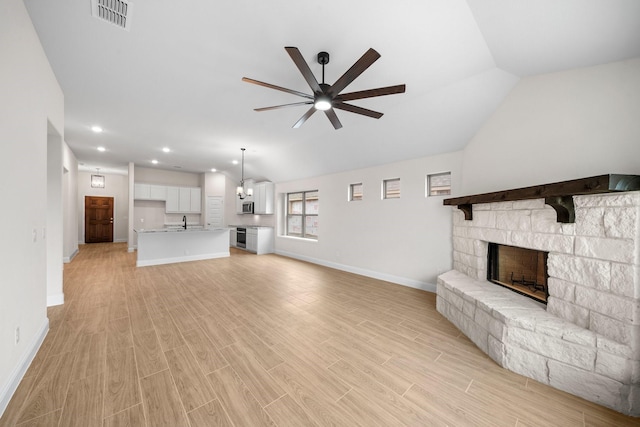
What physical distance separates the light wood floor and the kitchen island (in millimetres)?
2252

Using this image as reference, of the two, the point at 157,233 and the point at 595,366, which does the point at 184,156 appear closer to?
the point at 157,233

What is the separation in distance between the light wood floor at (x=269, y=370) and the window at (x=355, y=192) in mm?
2554

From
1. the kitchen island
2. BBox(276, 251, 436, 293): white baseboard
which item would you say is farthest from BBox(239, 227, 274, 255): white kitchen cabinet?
BBox(276, 251, 436, 293): white baseboard

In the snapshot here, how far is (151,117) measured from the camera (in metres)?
4.00

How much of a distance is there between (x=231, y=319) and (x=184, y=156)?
18.0 ft

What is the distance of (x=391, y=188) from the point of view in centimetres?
483

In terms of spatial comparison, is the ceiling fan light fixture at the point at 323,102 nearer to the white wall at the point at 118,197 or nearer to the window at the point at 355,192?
the window at the point at 355,192

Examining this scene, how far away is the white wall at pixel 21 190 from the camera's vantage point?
1.62 metres

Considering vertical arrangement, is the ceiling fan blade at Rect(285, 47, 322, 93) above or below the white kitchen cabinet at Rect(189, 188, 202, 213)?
above

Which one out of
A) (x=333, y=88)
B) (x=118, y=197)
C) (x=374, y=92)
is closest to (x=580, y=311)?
(x=374, y=92)

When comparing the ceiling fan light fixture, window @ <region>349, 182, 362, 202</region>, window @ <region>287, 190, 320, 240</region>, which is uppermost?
the ceiling fan light fixture

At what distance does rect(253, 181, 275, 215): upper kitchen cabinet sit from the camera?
310 inches

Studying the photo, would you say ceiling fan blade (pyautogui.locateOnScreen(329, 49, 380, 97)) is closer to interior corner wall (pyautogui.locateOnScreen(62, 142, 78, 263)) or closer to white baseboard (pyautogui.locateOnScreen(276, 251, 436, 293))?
white baseboard (pyautogui.locateOnScreen(276, 251, 436, 293))

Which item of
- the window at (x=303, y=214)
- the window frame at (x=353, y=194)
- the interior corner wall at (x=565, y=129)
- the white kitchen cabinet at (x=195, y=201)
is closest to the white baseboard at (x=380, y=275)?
the window at (x=303, y=214)
